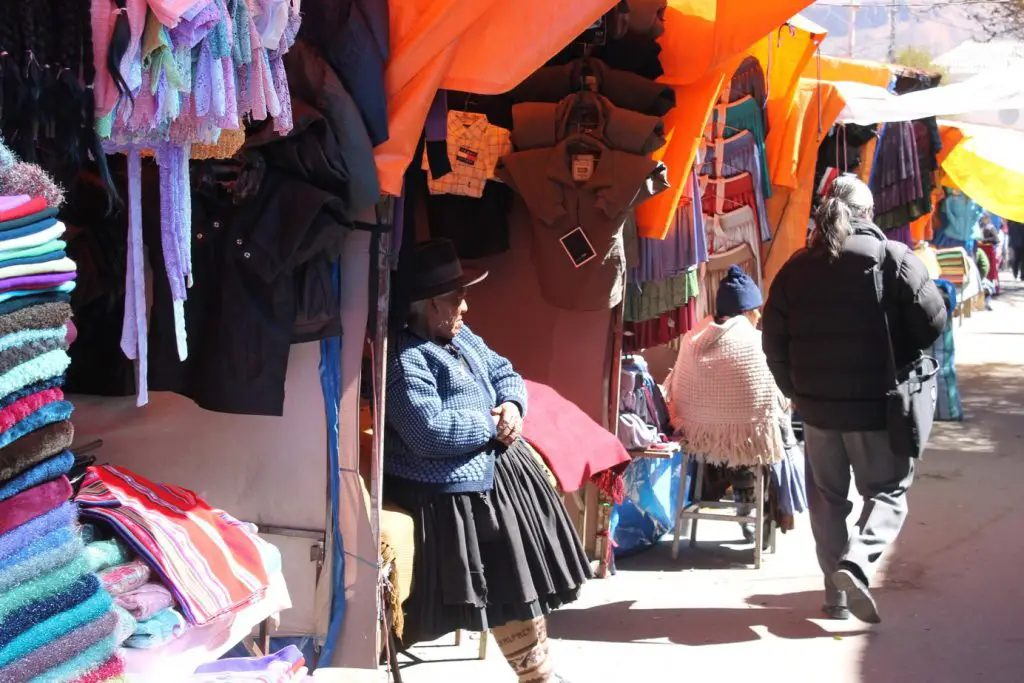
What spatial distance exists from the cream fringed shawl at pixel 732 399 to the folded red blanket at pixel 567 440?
1.66 metres

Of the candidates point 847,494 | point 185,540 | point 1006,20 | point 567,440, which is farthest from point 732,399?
point 1006,20

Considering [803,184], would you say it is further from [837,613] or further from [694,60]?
[837,613]

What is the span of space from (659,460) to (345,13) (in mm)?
3929

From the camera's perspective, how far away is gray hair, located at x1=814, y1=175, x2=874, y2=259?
19.0 ft

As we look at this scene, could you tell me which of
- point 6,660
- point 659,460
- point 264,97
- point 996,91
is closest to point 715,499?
point 659,460

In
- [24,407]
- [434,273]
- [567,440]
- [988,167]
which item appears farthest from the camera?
[988,167]

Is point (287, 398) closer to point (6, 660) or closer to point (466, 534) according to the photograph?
point (466, 534)

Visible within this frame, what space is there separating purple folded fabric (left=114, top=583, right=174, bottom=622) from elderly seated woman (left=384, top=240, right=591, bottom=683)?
1621 millimetres

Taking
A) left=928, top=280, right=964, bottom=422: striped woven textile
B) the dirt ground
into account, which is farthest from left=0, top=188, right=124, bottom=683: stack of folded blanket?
left=928, top=280, right=964, bottom=422: striped woven textile

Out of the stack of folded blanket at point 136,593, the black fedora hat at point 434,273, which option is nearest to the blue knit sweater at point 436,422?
the black fedora hat at point 434,273

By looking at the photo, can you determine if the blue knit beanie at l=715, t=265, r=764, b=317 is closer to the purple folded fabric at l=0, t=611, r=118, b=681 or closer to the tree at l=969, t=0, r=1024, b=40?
the purple folded fabric at l=0, t=611, r=118, b=681

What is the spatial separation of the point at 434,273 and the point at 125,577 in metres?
2.05

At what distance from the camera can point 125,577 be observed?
276 cm

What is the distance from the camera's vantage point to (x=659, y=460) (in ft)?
23.5
